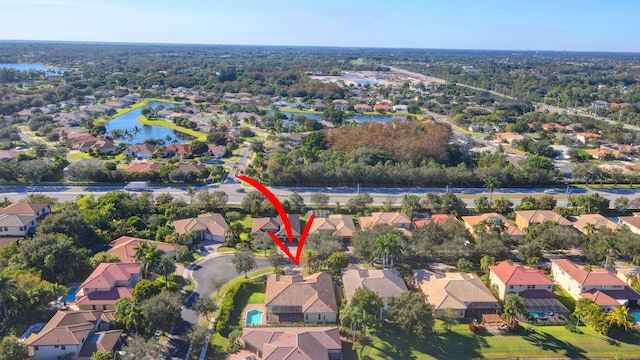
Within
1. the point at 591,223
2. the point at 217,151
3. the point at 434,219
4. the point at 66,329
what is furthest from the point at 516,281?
the point at 217,151

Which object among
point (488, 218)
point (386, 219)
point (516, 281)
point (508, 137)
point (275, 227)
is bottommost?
point (275, 227)

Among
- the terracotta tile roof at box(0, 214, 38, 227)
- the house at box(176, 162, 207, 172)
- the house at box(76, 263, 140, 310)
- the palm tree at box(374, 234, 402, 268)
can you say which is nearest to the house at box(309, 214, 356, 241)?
the palm tree at box(374, 234, 402, 268)

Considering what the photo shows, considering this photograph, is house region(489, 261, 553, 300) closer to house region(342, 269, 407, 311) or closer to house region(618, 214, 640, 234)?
house region(342, 269, 407, 311)

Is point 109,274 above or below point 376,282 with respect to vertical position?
above

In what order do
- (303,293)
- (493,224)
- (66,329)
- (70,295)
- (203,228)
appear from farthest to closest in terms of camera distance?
(203,228), (493,224), (70,295), (303,293), (66,329)

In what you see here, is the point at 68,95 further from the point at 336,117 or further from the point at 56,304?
the point at 56,304

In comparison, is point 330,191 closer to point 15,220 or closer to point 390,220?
point 390,220
